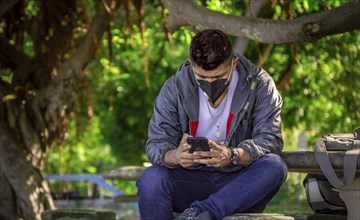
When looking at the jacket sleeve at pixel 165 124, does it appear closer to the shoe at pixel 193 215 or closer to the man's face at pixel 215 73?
the man's face at pixel 215 73

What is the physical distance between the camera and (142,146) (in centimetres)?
2462

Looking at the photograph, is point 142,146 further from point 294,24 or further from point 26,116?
point 294,24

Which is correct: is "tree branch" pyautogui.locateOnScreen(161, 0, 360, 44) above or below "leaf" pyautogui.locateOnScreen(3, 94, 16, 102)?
above

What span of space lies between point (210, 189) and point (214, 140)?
0.27m

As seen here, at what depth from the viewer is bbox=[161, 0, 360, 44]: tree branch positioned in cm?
736

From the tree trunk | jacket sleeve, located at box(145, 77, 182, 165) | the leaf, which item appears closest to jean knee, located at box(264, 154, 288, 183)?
jacket sleeve, located at box(145, 77, 182, 165)

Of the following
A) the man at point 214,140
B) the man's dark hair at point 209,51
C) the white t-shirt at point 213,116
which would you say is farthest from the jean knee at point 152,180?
the man's dark hair at point 209,51

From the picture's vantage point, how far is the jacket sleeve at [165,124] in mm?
5891

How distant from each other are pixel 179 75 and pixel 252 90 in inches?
16.4

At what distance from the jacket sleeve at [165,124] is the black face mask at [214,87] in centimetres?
22

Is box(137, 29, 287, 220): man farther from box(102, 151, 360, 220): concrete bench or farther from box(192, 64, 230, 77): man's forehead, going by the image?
box(102, 151, 360, 220): concrete bench

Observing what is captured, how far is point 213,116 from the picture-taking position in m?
5.92

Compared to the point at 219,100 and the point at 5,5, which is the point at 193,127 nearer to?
the point at 219,100

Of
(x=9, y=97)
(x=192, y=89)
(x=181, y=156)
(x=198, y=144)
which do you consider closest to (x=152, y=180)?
(x=181, y=156)
